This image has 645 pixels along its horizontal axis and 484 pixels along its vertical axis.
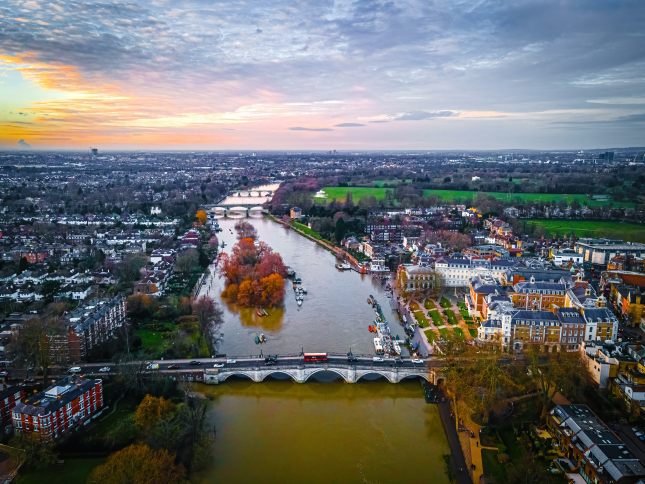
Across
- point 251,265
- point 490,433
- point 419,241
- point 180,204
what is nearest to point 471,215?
point 419,241

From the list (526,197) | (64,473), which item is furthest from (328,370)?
(526,197)

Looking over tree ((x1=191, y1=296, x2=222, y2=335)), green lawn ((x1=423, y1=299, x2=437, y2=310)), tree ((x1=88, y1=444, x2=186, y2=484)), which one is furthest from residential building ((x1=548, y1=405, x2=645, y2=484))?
tree ((x1=191, y1=296, x2=222, y2=335))

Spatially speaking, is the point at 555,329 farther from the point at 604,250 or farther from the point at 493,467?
the point at 604,250

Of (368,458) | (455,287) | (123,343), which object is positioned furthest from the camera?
(455,287)

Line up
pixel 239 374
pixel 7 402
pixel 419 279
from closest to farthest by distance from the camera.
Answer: pixel 7 402, pixel 239 374, pixel 419 279

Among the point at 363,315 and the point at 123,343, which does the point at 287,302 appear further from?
the point at 123,343

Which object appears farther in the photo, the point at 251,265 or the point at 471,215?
the point at 471,215

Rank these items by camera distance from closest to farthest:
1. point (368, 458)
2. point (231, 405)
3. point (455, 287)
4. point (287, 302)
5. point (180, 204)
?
1. point (368, 458)
2. point (231, 405)
3. point (287, 302)
4. point (455, 287)
5. point (180, 204)
